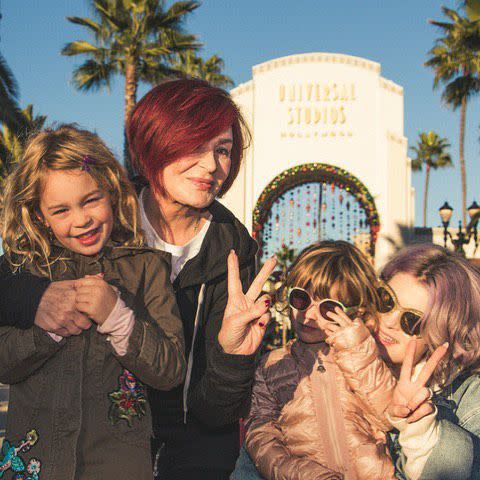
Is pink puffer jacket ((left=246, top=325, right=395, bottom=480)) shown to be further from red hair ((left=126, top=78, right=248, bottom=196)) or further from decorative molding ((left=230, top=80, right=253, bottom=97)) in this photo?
decorative molding ((left=230, top=80, right=253, bottom=97))

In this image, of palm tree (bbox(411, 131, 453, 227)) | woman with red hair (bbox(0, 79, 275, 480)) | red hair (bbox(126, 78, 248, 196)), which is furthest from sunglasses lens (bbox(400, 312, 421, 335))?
palm tree (bbox(411, 131, 453, 227))

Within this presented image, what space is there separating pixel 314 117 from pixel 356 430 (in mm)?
21189

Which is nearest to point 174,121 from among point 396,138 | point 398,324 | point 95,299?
point 95,299

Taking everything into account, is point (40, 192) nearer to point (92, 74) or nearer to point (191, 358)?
point (191, 358)

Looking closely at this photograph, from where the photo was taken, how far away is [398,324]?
260cm

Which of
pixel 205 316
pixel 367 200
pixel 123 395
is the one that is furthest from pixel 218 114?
pixel 367 200

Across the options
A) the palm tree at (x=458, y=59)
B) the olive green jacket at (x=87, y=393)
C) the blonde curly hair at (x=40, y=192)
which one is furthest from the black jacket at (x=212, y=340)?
the palm tree at (x=458, y=59)

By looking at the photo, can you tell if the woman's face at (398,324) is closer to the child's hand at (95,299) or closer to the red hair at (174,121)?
the red hair at (174,121)

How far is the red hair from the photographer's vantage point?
244cm

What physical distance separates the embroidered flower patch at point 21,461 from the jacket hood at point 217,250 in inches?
32.2

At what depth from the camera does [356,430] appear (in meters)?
2.46

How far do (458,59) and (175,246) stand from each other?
25.1 m

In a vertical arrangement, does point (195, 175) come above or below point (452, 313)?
above

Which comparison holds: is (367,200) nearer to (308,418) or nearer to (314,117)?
(314,117)
